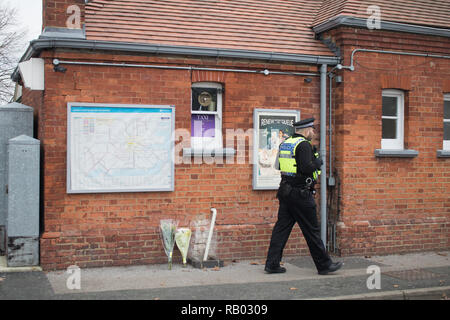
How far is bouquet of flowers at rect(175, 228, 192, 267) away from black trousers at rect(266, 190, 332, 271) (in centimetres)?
137

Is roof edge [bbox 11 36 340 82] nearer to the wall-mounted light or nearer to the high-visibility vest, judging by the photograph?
the wall-mounted light

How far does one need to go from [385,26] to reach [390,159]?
249 cm

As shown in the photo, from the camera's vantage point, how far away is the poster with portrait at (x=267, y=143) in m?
9.66

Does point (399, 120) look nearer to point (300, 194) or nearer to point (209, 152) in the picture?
point (300, 194)

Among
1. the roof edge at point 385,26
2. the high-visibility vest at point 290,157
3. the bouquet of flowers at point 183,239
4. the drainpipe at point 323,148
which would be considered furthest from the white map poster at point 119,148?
the roof edge at point 385,26

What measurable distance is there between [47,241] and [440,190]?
743 cm

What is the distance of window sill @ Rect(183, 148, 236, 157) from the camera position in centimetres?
915

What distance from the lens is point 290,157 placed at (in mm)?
8000

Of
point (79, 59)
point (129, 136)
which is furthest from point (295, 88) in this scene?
point (79, 59)

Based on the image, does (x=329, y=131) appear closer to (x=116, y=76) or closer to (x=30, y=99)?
(x=116, y=76)

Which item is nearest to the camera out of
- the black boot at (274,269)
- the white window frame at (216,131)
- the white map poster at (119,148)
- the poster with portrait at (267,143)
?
the black boot at (274,269)

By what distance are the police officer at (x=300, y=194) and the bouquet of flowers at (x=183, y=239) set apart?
138cm

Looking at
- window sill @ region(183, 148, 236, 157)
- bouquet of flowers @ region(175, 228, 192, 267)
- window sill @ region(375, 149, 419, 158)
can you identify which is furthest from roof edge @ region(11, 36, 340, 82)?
bouquet of flowers @ region(175, 228, 192, 267)

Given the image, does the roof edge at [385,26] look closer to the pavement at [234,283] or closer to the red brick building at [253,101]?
the red brick building at [253,101]
